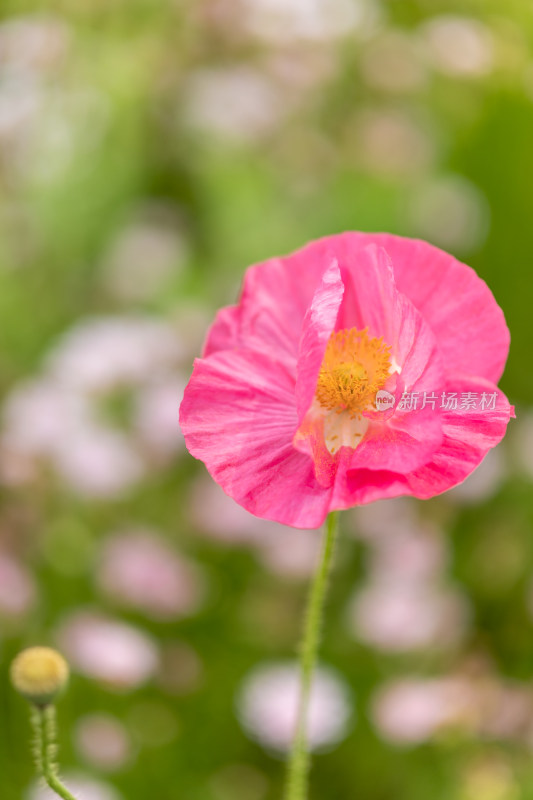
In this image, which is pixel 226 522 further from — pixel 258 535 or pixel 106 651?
pixel 106 651

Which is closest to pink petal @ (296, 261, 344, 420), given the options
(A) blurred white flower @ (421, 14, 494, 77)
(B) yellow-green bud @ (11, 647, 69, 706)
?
(B) yellow-green bud @ (11, 647, 69, 706)

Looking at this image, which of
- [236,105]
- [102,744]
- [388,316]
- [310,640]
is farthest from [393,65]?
[310,640]

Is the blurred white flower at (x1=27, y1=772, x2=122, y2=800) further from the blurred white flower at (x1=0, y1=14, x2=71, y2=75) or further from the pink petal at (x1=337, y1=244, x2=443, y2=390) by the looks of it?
the blurred white flower at (x1=0, y1=14, x2=71, y2=75)

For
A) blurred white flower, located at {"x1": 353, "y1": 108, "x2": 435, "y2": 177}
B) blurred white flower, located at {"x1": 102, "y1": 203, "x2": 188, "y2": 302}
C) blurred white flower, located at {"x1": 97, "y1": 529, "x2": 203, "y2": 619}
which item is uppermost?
blurred white flower, located at {"x1": 353, "y1": 108, "x2": 435, "y2": 177}

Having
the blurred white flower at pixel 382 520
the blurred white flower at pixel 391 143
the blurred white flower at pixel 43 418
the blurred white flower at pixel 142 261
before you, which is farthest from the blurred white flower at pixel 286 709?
the blurred white flower at pixel 391 143

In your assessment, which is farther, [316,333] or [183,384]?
[183,384]
